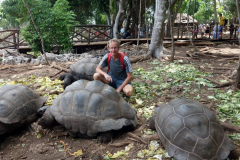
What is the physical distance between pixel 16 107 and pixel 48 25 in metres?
6.82

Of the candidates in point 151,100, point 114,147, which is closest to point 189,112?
point 114,147

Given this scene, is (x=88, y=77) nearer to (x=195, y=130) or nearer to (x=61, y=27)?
(x=195, y=130)

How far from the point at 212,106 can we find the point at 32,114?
3.35 m

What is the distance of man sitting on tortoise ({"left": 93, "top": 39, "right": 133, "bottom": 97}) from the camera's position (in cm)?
381

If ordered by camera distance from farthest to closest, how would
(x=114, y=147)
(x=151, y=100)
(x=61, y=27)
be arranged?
1. (x=61, y=27)
2. (x=151, y=100)
3. (x=114, y=147)

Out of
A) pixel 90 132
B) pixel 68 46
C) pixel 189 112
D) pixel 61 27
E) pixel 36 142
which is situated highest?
pixel 61 27

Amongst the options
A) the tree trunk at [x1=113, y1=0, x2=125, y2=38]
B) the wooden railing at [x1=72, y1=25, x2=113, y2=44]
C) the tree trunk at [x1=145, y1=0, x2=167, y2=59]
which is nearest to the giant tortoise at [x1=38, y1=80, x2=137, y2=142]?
the tree trunk at [x1=145, y1=0, x2=167, y2=59]

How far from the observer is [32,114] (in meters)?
3.39

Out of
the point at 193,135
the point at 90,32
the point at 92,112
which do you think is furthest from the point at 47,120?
the point at 90,32

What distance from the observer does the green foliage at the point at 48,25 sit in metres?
8.76

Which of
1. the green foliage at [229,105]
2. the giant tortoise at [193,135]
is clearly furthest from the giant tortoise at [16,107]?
the green foliage at [229,105]

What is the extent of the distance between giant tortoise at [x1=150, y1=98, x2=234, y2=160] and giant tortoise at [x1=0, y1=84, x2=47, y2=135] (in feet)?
7.56

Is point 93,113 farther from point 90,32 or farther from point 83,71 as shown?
point 90,32

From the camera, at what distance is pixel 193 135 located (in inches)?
85.0
